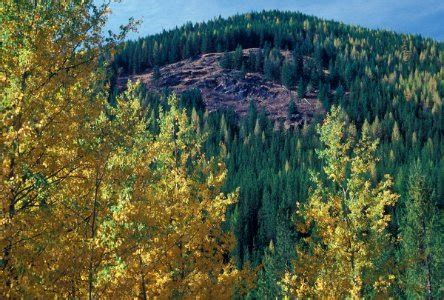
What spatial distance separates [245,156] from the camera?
443 feet

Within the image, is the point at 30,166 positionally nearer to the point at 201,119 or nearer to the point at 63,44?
the point at 63,44

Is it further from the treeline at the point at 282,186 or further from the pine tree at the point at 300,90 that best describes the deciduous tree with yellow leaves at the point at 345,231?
the pine tree at the point at 300,90

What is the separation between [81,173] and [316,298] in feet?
30.2

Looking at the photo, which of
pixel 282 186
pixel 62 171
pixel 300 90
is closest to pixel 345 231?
pixel 62 171

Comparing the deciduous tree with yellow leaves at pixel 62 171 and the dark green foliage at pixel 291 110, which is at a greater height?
the dark green foliage at pixel 291 110

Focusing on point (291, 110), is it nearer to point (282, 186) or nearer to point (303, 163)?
point (303, 163)

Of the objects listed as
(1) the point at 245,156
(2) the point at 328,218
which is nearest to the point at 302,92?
(1) the point at 245,156

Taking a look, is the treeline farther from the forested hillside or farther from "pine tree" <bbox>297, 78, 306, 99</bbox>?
the forested hillside

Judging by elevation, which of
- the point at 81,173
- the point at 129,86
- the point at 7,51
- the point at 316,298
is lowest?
the point at 316,298

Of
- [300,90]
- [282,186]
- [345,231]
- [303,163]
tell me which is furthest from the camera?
[300,90]

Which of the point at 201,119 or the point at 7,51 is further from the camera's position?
the point at 201,119

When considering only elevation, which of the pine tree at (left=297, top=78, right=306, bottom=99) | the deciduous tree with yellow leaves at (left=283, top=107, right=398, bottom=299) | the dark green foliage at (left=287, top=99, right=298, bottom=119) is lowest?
the deciduous tree with yellow leaves at (left=283, top=107, right=398, bottom=299)

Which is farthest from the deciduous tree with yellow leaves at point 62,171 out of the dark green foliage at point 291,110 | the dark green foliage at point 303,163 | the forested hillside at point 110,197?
the dark green foliage at point 291,110

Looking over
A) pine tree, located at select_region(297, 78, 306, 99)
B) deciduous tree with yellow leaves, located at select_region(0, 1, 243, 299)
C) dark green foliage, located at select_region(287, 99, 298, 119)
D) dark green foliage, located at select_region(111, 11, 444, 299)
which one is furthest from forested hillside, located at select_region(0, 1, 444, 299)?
pine tree, located at select_region(297, 78, 306, 99)
